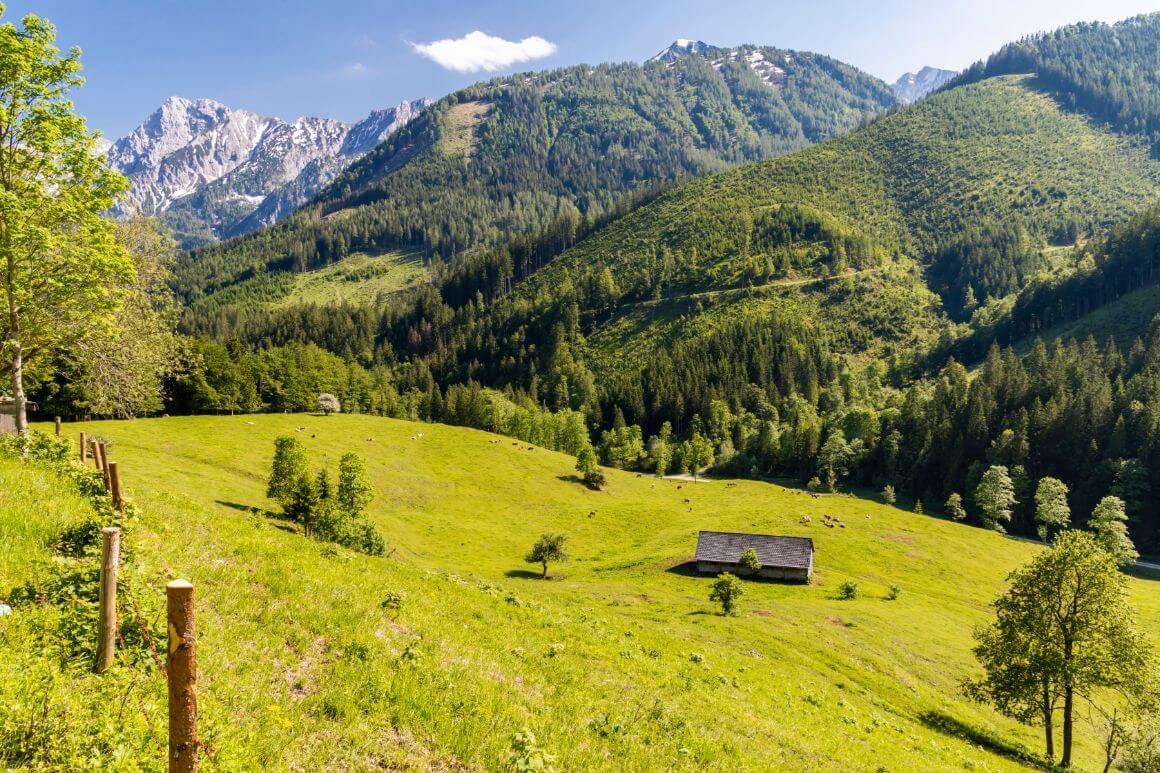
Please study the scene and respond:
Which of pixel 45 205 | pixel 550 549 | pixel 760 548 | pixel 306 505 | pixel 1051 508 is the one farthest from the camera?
pixel 1051 508

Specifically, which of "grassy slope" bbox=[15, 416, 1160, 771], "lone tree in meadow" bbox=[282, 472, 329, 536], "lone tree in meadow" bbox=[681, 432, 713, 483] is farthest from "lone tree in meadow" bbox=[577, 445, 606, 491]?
"lone tree in meadow" bbox=[282, 472, 329, 536]

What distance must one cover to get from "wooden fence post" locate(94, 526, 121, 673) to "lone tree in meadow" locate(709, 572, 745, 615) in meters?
50.5

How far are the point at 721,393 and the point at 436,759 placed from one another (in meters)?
197

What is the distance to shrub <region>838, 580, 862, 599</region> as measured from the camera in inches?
2564

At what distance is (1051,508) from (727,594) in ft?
363

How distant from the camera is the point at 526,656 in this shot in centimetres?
1622

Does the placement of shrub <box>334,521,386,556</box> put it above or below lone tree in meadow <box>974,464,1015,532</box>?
above

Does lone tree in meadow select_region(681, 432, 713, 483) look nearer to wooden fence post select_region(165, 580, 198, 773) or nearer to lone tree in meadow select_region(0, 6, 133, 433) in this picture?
lone tree in meadow select_region(0, 6, 133, 433)

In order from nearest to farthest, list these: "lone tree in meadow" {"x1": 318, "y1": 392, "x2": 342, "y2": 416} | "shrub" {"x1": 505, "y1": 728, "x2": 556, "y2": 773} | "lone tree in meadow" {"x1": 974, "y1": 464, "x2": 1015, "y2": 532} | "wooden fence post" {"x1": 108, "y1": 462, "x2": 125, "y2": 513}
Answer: "shrub" {"x1": 505, "y1": 728, "x2": 556, "y2": 773}
"wooden fence post" {"x1": 108, "y1": 462, "x2": 125, "y2": 513}
"lone tree in meadow" {"x1": 318, "y1": 392, "x2": 342, "y2": 416}
"lone tree in meadow" {"x1": 974, "y1": 464, "x2": 1015, "y2": 532}

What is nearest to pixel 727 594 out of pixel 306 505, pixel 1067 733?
pixel 1067 733

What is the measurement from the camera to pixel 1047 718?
33.8 metres

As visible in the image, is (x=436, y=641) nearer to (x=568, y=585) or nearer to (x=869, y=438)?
(x=568, y=585)

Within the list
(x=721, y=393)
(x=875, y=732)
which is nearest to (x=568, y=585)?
(x=875, y=732)

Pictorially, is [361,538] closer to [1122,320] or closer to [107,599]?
[107,599]
